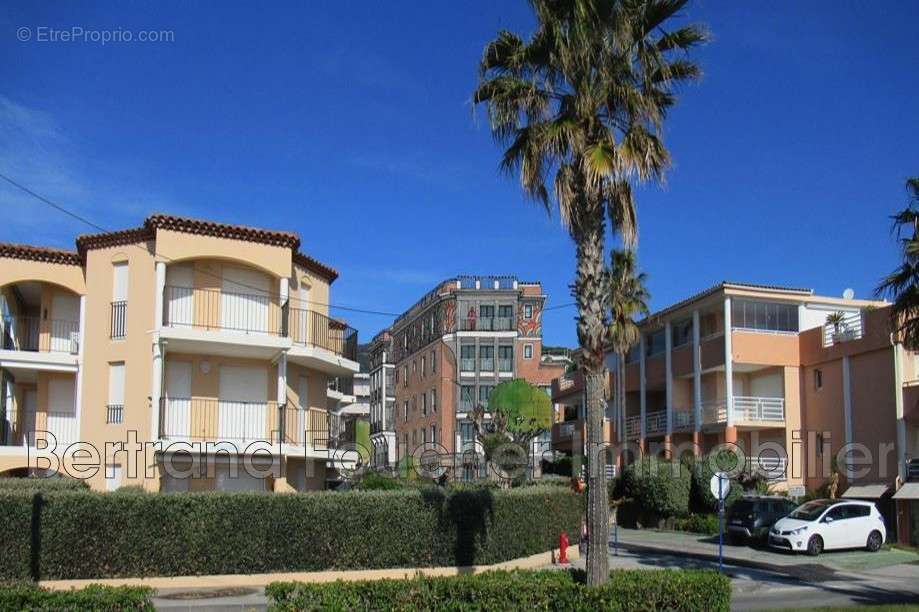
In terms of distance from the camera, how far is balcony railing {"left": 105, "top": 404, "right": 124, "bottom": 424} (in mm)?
27969

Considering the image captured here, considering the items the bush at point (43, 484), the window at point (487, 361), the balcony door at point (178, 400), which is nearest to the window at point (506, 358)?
the window at point (487, 361)

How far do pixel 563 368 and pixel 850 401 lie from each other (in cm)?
4404

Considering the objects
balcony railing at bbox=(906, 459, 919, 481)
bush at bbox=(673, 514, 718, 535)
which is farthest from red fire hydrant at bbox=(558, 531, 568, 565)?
balcony railing at bbox=(906, 459, 919, 481)

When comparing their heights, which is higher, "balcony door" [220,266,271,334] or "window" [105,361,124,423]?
"balcony door" [220,266,271,334]

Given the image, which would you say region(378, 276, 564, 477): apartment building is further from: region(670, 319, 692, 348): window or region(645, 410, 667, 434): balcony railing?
region(670, 319, 692, 348): window

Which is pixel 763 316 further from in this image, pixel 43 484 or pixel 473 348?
pixel 473 348

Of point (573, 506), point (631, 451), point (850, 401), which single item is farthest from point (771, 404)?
point (573, 506)

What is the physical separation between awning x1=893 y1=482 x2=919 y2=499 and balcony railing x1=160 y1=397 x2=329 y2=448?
19577mm

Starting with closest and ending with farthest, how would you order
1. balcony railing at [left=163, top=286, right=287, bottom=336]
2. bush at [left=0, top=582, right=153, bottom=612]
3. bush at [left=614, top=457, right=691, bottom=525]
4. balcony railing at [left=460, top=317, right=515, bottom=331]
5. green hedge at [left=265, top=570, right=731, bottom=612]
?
bush at [left=0, top=582, right=153, bottom=612], green hedge at [left=265, top=570, right=731, bottom=612], balcony railing at [left=163, top=286, right=287, bottom=336], bush at [left=614, top=457, right=691, bottom=525], balcony railing at [left=460, top=317, right=515, bottom=331]

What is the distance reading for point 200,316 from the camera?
2880 cm

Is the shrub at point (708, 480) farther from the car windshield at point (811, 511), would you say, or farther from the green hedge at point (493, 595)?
the green hedge at point (493, 595)

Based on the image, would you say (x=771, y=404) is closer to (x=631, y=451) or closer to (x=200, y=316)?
(x=631, y=451)

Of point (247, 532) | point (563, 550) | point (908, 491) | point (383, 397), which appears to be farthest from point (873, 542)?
point (383, 397)

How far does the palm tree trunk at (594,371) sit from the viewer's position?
14.5m
